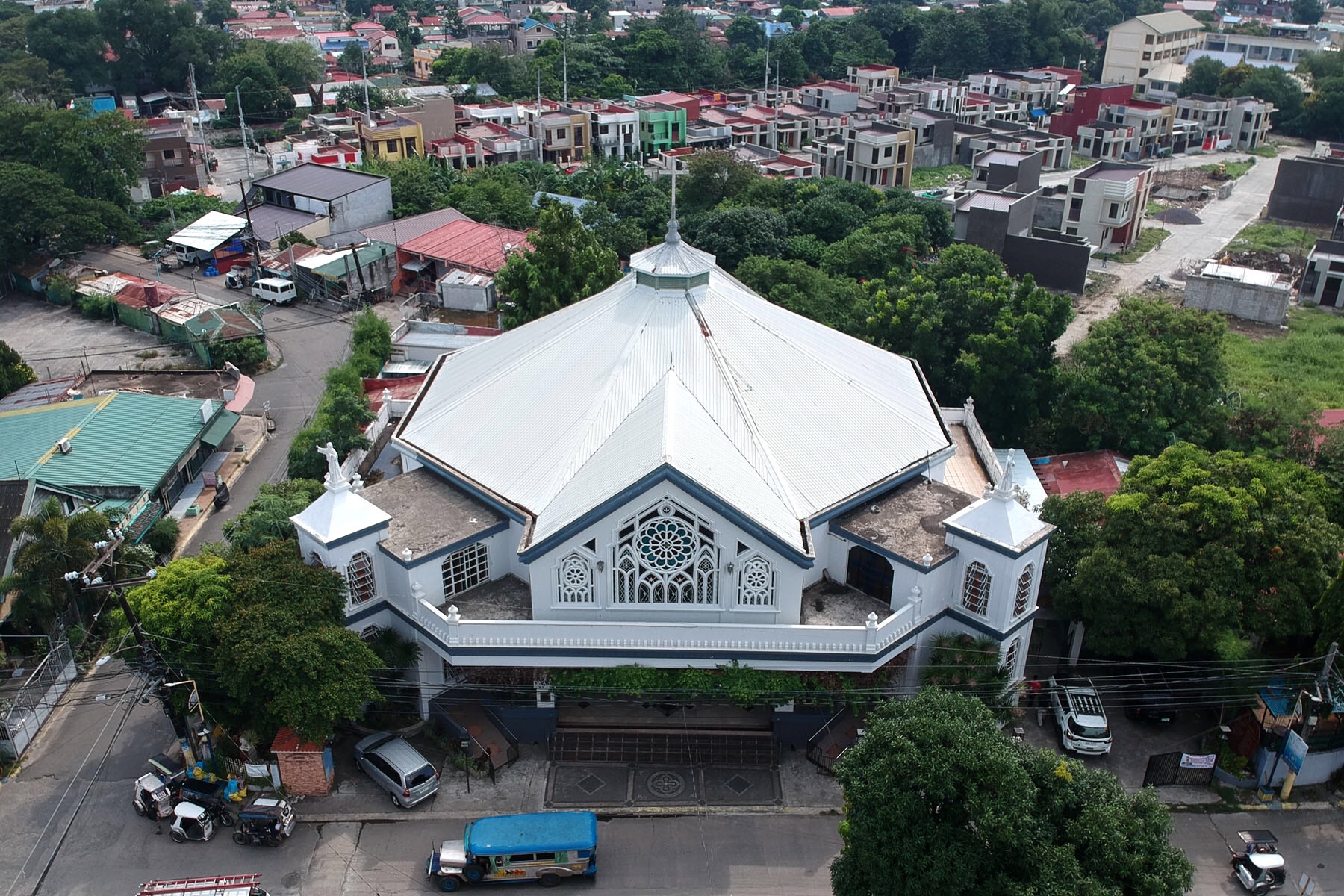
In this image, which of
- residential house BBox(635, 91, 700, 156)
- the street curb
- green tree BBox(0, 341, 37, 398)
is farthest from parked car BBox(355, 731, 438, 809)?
residential house BBox(635, 91, 700, 156)

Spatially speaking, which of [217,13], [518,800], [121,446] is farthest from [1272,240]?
[217,13]

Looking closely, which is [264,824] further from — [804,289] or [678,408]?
[804,289]

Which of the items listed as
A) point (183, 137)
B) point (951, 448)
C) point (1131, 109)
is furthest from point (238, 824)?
point (1131, 109)

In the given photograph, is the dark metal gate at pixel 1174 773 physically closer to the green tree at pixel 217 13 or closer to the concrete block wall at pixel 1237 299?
→ the concrete block wall at pixel 1237 299

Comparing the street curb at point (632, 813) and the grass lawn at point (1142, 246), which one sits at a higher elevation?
the grass lawn at point (1142, 246)

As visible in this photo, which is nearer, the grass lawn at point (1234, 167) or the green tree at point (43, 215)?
the green tree at point (43, 215)

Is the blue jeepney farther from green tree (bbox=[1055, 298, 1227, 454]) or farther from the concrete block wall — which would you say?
the concrete block wall

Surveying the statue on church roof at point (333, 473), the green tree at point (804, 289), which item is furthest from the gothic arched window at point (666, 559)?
the green tree at point (804, 289)
